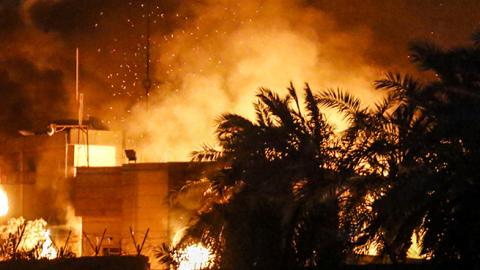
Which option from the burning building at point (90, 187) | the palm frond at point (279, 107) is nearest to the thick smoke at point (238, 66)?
the burning building at point (90, 187)

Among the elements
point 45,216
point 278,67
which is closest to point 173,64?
point 278,67

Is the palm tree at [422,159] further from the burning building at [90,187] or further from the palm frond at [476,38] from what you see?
the burning building at [90,187]

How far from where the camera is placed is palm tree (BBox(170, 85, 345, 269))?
40.9ft

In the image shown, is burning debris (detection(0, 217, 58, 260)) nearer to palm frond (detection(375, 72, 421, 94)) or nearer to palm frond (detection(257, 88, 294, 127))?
palm frond (detection(257, 88, 294, 127))

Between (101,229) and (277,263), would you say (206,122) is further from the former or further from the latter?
(277,263)

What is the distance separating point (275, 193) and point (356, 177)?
1160 millimetres

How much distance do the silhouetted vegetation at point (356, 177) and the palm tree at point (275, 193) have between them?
2cm

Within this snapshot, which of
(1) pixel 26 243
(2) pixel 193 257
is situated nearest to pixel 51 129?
(1) pixel 26 243

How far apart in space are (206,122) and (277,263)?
15.5m

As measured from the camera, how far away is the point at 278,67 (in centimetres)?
2858

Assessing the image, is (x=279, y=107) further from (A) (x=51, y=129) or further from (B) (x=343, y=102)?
(A) (x=51, y=129)

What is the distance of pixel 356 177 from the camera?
12.1m

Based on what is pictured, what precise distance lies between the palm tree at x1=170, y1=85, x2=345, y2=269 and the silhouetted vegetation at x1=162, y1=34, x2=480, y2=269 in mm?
16

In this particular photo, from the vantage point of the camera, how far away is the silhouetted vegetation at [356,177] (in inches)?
453
